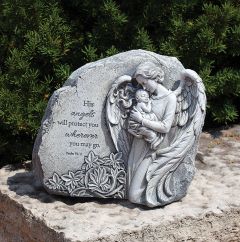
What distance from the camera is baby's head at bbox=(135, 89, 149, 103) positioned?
3.85 meters

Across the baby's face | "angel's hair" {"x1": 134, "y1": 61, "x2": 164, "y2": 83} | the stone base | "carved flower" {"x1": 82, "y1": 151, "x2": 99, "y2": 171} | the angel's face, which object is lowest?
the stone base

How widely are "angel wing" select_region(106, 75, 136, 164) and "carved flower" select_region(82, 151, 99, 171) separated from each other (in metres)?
0.15

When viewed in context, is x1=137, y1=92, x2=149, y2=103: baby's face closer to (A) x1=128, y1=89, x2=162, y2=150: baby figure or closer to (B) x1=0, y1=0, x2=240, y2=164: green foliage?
(A) x1=128, y1=89, x2=162, y2=150: baby figure

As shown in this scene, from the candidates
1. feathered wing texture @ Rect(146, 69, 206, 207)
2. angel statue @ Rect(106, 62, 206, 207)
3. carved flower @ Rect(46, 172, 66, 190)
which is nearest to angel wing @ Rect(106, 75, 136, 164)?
angel statue @ Rect(106, 62, 206, 207)

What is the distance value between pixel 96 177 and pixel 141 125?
45cm

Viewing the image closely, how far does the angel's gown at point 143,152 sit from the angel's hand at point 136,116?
0.11 m

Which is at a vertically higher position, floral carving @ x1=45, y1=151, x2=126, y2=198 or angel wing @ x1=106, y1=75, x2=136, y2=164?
angel wing @ x1=106, y1=75, x2=136, y2=164

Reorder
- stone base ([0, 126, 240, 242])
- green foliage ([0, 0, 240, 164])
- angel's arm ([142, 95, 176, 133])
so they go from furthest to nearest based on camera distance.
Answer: green foliage ([0, 0, 240, 164]) → angel's arm ([142, 95, 176, 133]) → stone base ([0, 126, 240, 242])

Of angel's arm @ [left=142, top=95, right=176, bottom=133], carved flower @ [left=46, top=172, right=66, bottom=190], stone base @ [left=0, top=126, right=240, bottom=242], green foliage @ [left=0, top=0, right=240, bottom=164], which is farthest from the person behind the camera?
green foliage @ [left=0, top=0, right=240, bottom=164]

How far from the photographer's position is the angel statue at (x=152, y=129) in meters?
3.85

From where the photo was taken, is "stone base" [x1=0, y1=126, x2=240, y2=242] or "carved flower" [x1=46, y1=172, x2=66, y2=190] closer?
"stone base" [x1=0, y1=126, x2=240, y2=242]

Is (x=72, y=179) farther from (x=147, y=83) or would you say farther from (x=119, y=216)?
(x=147, y=83)

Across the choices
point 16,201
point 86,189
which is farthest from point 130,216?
point 16,201

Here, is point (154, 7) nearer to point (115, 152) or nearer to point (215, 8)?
point (215, 8)
